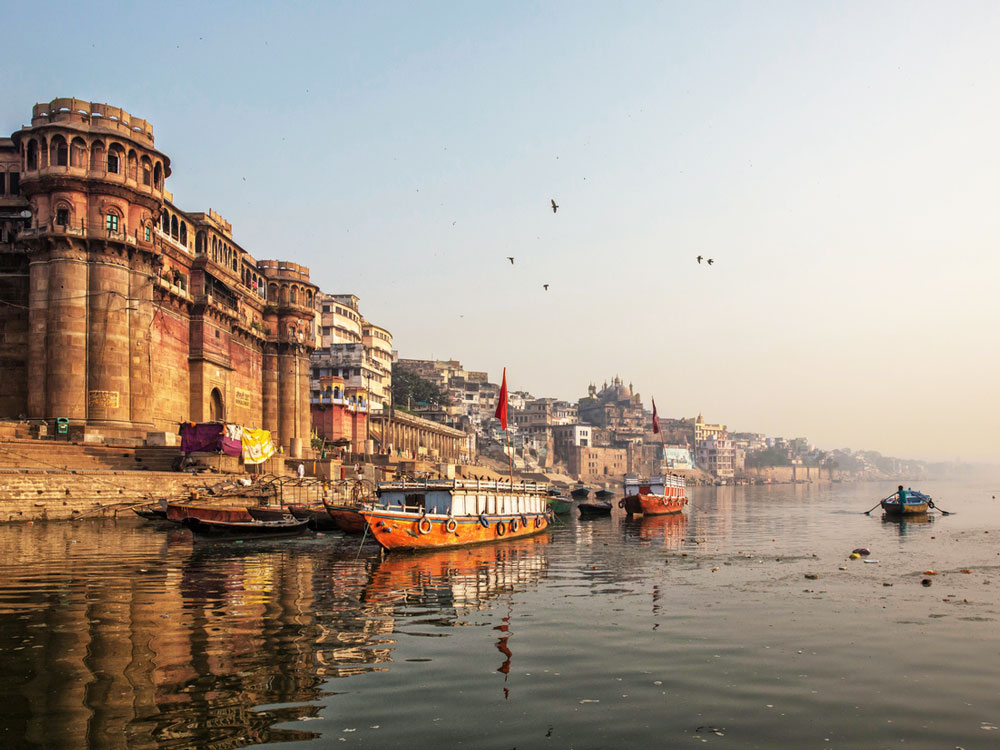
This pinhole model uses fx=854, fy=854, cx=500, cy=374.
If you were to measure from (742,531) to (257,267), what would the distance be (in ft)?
157

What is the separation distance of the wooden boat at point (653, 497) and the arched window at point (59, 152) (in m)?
38.5

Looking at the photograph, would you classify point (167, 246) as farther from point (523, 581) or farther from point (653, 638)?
point (653, 638)

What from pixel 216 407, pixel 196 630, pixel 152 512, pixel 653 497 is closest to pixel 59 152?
pixel 216 407

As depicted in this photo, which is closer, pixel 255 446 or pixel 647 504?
pixel 255 446

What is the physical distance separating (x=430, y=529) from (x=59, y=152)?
3311 cm

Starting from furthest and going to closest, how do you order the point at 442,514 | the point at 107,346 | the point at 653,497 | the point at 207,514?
the point at 653,497 < the point at 107,346 < the point at 207,514 < the point at 442,514

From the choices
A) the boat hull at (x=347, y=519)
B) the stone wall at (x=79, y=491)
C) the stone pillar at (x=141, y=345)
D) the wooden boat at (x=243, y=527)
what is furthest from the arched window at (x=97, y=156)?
the boat hull at (x=347, y=519)

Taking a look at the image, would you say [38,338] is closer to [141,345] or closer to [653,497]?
[141,345]

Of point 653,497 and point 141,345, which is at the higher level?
point 141,345

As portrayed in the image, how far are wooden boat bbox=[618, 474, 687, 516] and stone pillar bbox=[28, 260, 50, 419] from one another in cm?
3492

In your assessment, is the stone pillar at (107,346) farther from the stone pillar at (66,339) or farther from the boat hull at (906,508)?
the boat hull at (906,508)

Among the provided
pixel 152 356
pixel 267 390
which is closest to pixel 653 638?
pixel 152 356

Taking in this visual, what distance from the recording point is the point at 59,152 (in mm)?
45812

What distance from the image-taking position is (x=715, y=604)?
56.0ft
